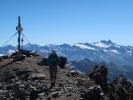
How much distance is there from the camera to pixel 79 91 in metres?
30.4

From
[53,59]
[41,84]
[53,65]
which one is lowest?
[41,84]

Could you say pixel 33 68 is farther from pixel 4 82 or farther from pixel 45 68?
pixel 4 82

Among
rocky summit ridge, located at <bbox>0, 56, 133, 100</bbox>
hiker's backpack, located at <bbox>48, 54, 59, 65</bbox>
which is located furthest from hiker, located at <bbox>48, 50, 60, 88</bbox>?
rocky summit ridge, located at <bbox>0, 56, 133, 100</bbox>

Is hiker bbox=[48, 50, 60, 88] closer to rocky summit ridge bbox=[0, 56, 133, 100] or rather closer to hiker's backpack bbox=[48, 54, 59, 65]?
hiker's backpack bbox=[48, 54, 59, 65]

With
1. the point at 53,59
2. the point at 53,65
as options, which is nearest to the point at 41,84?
the point at 53,65

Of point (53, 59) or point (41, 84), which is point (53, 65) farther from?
point (41, 84)

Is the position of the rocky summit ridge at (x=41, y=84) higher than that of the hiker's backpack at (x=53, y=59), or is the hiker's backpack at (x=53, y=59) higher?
the hiker's backpack at (x=53, y=59)

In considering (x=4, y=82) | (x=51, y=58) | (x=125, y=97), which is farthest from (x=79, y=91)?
(x=125, y=97)

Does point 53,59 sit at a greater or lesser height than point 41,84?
greater

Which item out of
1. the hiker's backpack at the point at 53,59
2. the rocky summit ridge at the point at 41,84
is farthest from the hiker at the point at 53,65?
the rocky summit ridge at the point at 41,84

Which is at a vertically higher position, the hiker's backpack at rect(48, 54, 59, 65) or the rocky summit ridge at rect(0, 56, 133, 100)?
the hiker's backpack at rect(48, 54, 59, 65)

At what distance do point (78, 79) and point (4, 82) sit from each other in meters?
7.11

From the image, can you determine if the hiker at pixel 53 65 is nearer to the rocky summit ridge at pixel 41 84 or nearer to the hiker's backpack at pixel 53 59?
the hiker's backpack at pixel 53 59

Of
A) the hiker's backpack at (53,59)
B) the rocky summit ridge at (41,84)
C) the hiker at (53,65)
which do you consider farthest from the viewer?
the hiker's backpack at (53,59)
